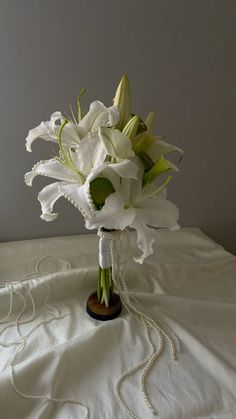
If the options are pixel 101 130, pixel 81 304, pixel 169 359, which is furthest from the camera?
pixel 81 304

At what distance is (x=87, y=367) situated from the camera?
596mm

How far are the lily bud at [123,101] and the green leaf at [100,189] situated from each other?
107 millimetres

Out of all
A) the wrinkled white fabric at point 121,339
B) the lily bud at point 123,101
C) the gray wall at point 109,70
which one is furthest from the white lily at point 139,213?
the gray wall at point 109,70

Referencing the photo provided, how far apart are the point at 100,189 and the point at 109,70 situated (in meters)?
0.47

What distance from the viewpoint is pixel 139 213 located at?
1.80 ft

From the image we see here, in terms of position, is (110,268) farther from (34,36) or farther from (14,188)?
(34,36)

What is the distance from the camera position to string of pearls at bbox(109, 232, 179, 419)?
0.55 metres

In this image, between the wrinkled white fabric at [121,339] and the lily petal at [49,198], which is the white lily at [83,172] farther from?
the wrinkled white fabric at [121,339]

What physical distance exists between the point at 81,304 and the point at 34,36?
676 mm

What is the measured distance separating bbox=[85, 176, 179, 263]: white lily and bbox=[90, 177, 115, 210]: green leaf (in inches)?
0.7

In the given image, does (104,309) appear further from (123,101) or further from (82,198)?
(123,101)

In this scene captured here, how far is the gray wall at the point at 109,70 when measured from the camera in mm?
792

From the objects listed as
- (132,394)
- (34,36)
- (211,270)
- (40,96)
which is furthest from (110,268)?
(34,36)

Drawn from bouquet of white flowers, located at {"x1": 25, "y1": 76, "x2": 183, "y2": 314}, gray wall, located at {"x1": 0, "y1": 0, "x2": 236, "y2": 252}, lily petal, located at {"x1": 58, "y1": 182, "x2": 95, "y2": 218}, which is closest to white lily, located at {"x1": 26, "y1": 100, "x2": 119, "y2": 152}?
bouquet of white flowers, located at {"x1": 25, "y1": 76, "x2": 183, "y2": 314}
